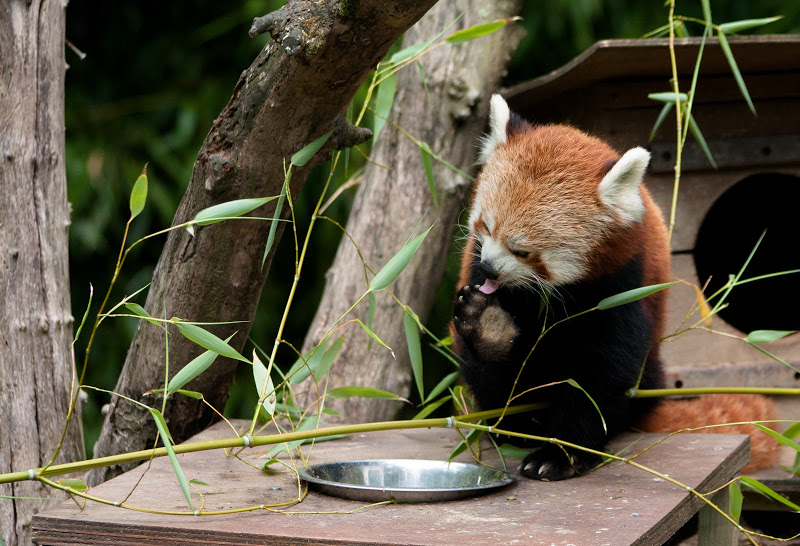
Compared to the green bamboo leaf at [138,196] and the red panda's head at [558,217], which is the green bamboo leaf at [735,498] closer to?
the red panda's head at [558,217]

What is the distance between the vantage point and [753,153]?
10.1 ft

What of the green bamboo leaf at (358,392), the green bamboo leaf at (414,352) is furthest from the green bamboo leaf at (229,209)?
the green bamboo leaf at (358,392)

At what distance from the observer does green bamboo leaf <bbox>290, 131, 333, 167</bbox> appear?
1.95 metres

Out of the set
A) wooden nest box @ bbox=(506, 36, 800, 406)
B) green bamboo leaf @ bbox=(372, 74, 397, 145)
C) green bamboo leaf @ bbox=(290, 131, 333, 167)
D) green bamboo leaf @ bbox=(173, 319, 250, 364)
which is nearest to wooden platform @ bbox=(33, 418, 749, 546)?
green bamboo leaf @ bbox=(173, 319, 250, 364)

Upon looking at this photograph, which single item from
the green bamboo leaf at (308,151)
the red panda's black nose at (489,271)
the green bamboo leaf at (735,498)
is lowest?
the green bamboo leaf at (735,498)

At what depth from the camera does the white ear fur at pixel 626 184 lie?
6.32 feet

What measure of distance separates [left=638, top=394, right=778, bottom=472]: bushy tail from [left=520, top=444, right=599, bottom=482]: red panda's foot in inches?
26.0

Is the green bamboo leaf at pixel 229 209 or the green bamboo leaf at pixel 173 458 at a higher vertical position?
the green bamboo leaf at pixel 229 209

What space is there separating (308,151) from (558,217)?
0.59 meters

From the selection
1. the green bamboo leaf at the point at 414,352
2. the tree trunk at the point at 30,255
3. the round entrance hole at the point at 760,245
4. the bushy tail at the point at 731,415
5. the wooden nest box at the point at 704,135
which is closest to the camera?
the green bamboo leaf at the point at 414,352

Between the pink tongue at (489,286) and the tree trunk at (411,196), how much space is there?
108 centimetres

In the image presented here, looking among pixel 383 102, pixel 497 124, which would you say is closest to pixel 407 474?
pixel 497 124

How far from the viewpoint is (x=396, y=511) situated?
163 centimetres

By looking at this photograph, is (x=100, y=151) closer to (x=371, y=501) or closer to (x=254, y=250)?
(x=254, y=250)
